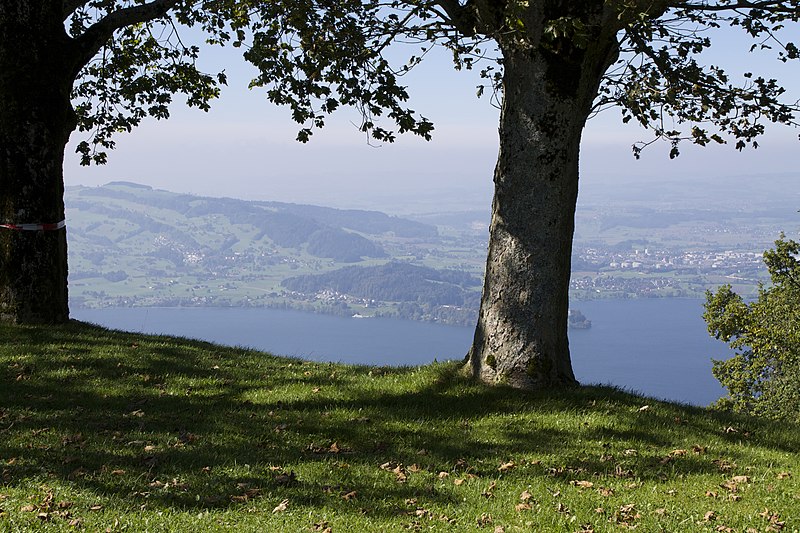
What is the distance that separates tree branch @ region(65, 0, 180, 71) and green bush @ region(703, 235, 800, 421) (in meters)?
24.0

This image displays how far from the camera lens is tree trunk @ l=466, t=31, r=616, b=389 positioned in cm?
1088

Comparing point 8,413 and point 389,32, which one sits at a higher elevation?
point 389,32

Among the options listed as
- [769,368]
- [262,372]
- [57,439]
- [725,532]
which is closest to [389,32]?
[262,372]

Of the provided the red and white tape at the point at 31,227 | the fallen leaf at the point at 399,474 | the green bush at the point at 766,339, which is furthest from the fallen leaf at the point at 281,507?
the green bush at the point at 766,339

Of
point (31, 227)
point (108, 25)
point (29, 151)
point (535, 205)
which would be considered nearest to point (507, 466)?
point (535, 205)

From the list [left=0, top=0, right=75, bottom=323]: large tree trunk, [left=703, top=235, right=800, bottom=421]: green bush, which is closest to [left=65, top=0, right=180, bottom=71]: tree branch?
[left=0, top=0, right=75, bottom=323]: large tree trunk


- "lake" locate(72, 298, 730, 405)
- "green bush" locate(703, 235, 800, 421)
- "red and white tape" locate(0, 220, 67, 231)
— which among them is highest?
"red and white tape" locate(0, 220, 67, 231)

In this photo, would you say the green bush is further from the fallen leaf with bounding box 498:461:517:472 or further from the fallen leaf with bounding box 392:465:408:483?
the fallen leaf with bounding box 392:465:408:483

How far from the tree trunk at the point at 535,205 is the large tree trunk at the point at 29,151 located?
325 inches

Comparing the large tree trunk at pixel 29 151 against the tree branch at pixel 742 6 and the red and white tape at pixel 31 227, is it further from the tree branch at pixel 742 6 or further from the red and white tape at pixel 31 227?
the tree branch at pixel 742 6

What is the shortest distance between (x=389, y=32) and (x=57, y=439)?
7243 millimetres

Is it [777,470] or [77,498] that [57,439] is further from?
[777,470]

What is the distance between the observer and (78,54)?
14531 millimetres

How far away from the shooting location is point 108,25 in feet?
48.9
